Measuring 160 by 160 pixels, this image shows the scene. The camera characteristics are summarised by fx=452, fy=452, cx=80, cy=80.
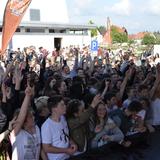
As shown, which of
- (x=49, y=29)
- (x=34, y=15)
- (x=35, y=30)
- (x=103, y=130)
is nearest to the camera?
(x=103, y=130)

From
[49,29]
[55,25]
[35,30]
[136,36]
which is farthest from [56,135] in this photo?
[136,36]

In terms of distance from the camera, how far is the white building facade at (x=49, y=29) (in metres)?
44.0

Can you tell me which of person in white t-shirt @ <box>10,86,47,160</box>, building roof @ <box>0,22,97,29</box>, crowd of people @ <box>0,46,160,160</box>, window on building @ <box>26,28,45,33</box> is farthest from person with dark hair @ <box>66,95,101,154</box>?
window on building @ <box>26,28,45,33</box>

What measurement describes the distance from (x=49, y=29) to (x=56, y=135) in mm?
40980

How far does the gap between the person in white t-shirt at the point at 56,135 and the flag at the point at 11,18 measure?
3915 millimetres

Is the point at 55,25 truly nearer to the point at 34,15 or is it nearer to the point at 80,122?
the point at 34,15

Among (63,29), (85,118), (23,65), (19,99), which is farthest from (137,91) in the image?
(63,29)

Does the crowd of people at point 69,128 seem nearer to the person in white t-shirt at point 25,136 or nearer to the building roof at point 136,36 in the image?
the person in white t-shirt at point 25,136

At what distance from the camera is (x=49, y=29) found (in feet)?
152

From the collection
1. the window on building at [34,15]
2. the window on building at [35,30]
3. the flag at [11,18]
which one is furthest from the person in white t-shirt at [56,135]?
the window on building at [34,15]

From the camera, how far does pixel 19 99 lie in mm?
7930

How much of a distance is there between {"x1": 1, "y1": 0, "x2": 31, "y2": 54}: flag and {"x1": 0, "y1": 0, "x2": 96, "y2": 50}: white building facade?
3085cm

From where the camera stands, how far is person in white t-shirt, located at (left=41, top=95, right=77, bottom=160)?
5.79 m

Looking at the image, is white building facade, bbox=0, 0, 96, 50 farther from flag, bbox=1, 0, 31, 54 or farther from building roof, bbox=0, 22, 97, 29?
flag, bbox=1, 0, 31, 54
